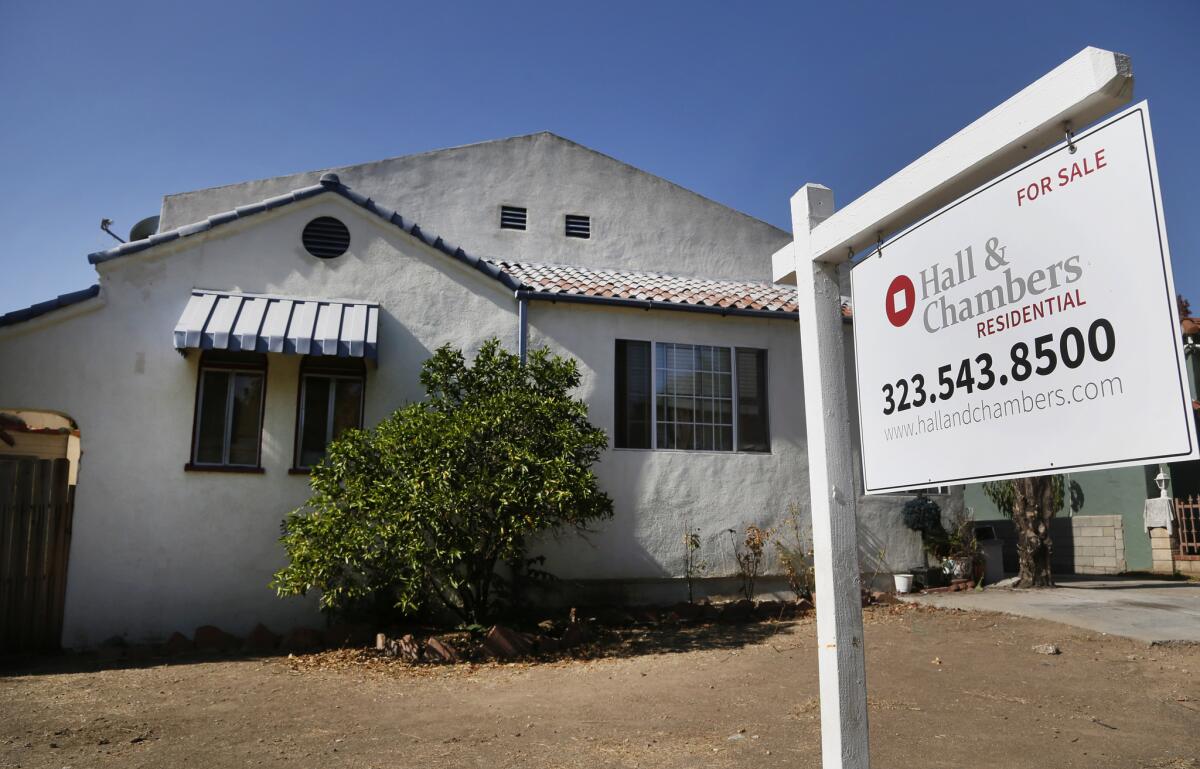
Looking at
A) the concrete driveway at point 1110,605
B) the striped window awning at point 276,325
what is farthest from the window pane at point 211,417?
the concrete driveway at point 1110,605

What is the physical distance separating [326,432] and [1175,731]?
8889 mm

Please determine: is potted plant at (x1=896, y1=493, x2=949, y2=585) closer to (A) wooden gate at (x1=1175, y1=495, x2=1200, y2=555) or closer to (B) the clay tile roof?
(B) the clay tile roof

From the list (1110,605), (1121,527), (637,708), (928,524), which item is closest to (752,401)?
(928,524)

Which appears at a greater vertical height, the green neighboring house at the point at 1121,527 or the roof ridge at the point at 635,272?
the roof ridge at the point at 635,272

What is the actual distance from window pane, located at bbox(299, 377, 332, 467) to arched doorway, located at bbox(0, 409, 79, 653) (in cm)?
260

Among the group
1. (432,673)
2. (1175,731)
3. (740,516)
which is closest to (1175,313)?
(1175,731)

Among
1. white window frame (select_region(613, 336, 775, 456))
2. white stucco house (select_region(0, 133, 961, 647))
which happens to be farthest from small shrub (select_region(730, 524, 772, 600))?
white window frame (select_region(613, 336, 775, 456))

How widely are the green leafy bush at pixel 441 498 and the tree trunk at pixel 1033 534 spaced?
6631 mm

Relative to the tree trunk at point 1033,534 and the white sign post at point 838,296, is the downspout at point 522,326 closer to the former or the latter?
the tree trunk at point 1033,534

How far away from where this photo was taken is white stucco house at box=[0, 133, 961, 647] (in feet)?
31.2

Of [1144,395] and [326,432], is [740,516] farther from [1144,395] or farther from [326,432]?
[1144,395]

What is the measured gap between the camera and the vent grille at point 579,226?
46.0 feet

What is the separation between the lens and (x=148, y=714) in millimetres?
6434

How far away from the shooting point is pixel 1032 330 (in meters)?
2.64
